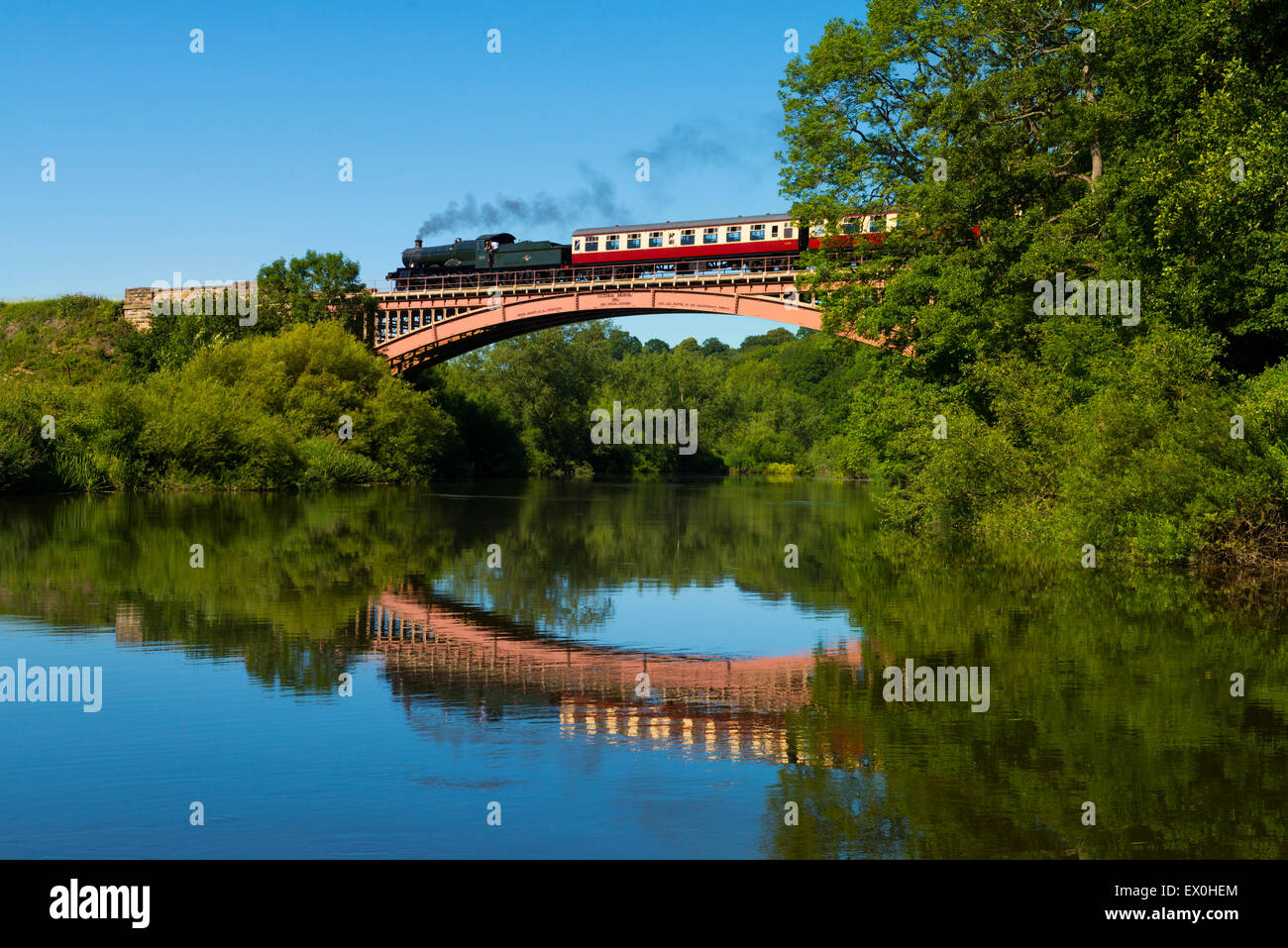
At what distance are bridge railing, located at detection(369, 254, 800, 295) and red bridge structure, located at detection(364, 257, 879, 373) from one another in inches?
2.0

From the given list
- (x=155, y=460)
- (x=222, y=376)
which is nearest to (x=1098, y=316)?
(x=155, y=460)

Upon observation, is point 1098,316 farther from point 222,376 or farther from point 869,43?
point 222,376

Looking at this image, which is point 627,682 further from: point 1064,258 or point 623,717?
point 1064,258

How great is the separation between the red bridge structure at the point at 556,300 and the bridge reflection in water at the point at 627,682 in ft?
126

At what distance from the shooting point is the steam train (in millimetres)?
53531

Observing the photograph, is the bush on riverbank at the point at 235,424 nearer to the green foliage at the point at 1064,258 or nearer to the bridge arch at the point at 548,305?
the bridge arch at the point at 548,305

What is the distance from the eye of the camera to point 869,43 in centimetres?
3006

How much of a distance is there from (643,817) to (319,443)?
4500 cm

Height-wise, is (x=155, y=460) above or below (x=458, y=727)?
above

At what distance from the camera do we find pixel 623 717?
8.23 m

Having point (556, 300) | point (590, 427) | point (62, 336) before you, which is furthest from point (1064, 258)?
point (62, 336)

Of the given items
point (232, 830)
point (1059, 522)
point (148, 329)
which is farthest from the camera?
point (148, 329)

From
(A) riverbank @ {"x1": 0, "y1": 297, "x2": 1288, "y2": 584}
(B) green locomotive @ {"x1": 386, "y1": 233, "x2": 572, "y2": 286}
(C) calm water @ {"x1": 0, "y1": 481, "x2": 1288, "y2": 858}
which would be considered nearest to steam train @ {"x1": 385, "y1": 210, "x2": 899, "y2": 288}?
(B) green locomotive @ {"x1": 386, "y1": 233, "x2": 572, "y2": 286}

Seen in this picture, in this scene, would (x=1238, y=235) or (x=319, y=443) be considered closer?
(x=1238, y=235)
